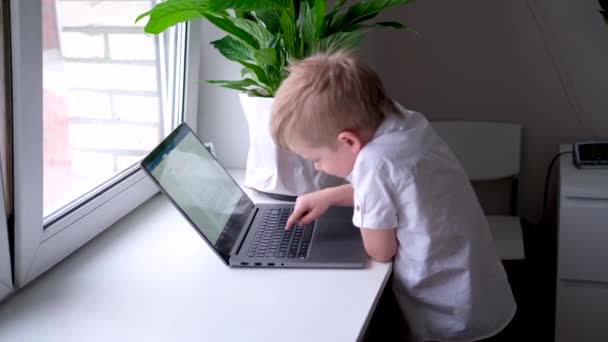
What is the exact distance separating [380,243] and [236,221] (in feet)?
1.17

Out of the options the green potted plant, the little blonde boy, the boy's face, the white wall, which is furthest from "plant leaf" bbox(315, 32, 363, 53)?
the white wall

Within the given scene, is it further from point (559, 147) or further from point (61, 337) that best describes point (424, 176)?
point (559, 147)

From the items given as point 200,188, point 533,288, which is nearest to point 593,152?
point 533,288

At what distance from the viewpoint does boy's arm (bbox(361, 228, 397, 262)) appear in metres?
1.21

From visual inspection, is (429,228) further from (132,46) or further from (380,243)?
(132,46)

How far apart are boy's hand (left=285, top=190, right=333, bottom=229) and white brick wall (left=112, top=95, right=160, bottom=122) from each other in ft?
1.96

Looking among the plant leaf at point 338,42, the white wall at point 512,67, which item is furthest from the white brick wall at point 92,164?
the white wall at point 512,67

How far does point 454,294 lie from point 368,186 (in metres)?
0.28

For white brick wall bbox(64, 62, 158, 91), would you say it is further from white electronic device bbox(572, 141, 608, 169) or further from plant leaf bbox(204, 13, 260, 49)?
white electronic device bbox(572, 141, 608, 169)

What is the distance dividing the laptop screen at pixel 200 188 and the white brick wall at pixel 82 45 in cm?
31

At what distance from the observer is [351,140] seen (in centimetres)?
120

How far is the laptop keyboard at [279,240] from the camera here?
128 centimetres

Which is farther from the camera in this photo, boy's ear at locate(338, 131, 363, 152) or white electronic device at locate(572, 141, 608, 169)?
white electronic device at locate(572, 141, 608, 169)

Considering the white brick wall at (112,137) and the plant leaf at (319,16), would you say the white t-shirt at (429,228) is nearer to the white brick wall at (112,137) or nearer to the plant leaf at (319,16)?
the plant leaf at (319,16)
